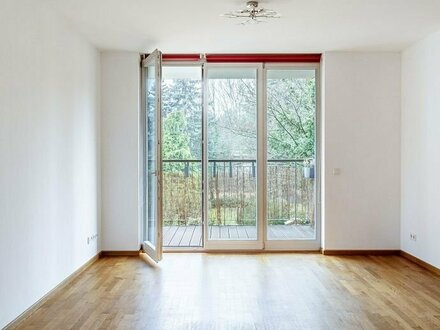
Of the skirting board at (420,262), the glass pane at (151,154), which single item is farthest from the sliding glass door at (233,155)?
the skirting board at (420,262)

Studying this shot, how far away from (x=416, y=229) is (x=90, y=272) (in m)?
3.75

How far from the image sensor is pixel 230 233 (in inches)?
235

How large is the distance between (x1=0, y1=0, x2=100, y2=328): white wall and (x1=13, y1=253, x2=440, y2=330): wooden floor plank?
311 millimetres

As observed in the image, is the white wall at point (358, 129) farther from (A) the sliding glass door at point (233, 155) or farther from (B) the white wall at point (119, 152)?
(B) the white wall at point (119, 152)

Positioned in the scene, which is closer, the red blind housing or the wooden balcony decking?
the red blind housing

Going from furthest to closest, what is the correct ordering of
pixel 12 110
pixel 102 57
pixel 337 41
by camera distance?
pixel 102 57 < pixel 337 41 < pixel 12 110

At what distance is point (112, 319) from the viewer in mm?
3375

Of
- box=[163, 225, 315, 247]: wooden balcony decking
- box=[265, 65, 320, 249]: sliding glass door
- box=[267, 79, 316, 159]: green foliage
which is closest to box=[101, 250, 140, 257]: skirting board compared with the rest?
box=[163, 225, 315, 247]: wooden balcony decking

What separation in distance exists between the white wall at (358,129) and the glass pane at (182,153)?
1.65 meters

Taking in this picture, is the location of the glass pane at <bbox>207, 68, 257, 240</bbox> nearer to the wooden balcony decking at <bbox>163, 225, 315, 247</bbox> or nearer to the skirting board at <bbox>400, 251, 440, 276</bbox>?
the wooden balcony decking at <bbox>163, 225, 315, 247</bbox>

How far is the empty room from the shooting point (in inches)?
137

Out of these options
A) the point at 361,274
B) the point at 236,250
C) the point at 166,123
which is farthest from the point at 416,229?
the point at 166,123

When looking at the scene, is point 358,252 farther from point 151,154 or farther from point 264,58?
point 151,154

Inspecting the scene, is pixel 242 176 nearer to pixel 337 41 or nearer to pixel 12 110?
pixel 337 41
